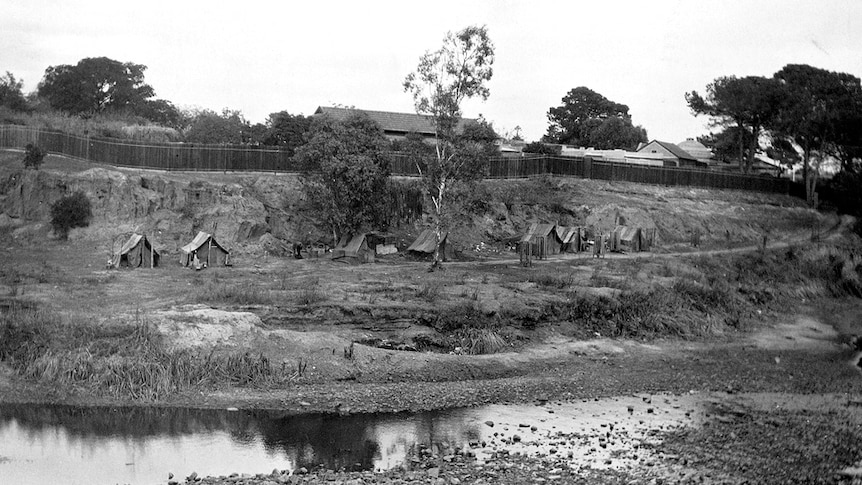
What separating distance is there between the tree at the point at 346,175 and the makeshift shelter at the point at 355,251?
0.93 meters

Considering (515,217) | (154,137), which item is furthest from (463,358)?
(154,137)

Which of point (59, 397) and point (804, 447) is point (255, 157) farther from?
point (804, 447)

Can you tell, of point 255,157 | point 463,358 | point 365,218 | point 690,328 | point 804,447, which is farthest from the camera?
point 255,157

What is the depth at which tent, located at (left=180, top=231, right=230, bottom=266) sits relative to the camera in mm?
42375

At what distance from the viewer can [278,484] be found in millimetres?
20688

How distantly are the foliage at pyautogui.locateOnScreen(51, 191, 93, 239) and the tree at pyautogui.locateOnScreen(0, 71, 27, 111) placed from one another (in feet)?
86.3

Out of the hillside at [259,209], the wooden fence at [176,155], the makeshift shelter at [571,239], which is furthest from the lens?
the makeshift shelter at [571,239]

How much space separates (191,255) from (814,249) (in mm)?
41464

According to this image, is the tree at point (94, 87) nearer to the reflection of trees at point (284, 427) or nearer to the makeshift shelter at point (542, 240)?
the makeshift shelter at point (542, 240)

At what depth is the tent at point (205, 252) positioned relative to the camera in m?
42.4

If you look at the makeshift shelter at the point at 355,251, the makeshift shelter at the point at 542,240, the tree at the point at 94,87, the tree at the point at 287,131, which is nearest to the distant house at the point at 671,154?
the makeshift shelter at the point at 542,240

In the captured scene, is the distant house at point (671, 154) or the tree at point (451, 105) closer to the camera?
the tree at point (451, 105)

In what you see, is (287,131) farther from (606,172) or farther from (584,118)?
(584,118)

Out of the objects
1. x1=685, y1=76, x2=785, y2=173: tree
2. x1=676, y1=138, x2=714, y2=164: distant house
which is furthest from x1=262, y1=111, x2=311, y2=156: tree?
x1=676, y1=138, x2=714, y2=164: distant house
